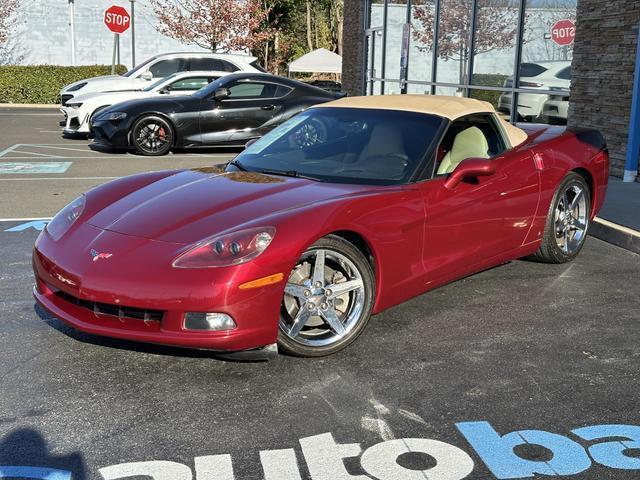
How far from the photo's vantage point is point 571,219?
21.1 feet

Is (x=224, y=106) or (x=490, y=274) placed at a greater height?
(x=224, y=106)

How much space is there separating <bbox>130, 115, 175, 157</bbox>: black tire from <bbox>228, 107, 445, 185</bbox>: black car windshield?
791cm

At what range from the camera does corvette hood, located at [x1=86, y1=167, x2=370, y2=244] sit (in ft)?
13.8

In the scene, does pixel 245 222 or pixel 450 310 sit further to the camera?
pixel 450 310

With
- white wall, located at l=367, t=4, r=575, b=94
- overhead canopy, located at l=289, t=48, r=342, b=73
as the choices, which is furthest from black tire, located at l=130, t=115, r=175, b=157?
overhead canopy, located at l=289, t=48, r=342, b=73

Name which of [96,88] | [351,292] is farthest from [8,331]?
[96,88]

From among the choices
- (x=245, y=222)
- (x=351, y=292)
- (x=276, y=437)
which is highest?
(x=245, y=222)

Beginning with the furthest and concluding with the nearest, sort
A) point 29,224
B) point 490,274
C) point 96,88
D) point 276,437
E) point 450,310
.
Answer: point 96,88 < point 29,224 < point 490,274 < point 450,310 < point 276,437

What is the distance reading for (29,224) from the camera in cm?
772

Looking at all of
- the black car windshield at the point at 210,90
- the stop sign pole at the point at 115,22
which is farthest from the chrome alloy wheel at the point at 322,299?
the stop sign pole at the point at 115,22

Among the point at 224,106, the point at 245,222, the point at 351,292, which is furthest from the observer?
Answer: the point at 224,106

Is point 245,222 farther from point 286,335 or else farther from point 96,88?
point 96,88

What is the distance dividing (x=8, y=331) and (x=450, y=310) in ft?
9.05

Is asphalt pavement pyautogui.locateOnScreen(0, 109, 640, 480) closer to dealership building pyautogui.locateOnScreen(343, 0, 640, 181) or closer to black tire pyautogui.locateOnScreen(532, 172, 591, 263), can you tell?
black tire pyautogui.locateOnScreen(532, 172, 591, 263)
